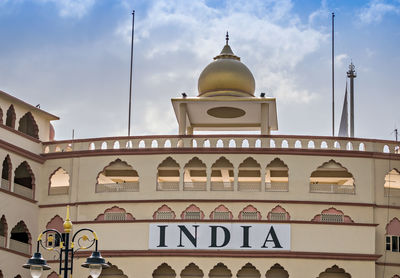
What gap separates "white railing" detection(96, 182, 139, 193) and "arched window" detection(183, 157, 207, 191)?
2182 millimetres

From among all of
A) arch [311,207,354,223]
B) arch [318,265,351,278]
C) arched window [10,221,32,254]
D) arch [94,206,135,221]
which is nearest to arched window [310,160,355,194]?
arch [311,207,354,223]

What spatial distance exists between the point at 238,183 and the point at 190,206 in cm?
235

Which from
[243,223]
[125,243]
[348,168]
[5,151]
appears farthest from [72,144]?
[348,168]

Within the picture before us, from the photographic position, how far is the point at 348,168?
39000 millimetres

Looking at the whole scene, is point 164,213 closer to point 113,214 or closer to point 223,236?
point 113,214

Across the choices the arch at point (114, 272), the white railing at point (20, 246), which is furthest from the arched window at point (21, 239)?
the arch at point (114, 272)

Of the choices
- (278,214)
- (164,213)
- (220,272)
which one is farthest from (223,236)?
(164,213)

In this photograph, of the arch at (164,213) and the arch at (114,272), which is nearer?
the arch at (114,272)

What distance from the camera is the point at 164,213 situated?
127 ft

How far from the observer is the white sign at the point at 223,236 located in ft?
123

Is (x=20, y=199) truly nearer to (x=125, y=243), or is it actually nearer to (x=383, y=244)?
(x=125, y=243)

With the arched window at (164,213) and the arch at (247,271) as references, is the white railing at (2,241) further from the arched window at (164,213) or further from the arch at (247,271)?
the arch at (247,271)

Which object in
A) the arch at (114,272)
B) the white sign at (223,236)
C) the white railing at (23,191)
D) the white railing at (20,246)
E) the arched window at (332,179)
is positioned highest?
the arched window at (332,179)

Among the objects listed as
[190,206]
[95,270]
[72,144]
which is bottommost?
[95,270]
